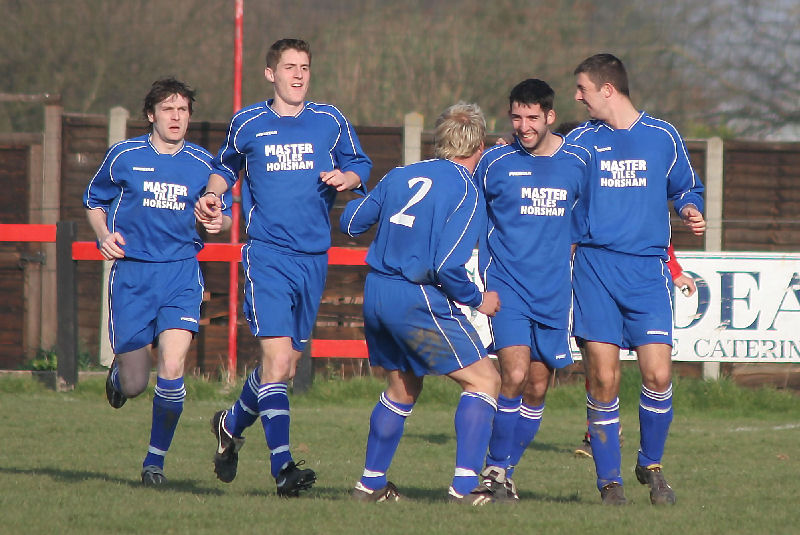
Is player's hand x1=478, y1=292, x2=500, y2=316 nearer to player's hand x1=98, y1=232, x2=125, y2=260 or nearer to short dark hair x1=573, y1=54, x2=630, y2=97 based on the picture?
short dark hair x1=573, y1=54, x2=630, y2=97

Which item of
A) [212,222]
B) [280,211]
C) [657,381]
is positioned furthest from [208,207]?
[657,381]

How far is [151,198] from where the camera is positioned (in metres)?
7.27

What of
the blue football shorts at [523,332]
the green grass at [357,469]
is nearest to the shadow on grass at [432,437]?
the green grass at [357,469]

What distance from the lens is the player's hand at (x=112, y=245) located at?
23.1 feet

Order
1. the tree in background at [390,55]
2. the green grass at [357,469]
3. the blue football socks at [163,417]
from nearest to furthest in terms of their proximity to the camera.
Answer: the green grass at [357,469]
the blue football socks at [163,417]
the tree in background at [390,55]

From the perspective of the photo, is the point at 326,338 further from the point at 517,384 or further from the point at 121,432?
the point at 517,384

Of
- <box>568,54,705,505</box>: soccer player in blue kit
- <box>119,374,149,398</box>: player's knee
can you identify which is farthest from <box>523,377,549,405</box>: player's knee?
<box>119,374,149,398</box>: player's knee

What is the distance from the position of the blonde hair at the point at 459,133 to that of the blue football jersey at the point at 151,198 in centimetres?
162

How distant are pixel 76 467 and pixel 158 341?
1060mm

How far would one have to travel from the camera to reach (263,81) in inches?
776

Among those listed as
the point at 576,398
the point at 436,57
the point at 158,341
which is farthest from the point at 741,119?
the point at 158,341

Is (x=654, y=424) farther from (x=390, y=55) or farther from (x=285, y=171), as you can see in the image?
(x=390, y=55)

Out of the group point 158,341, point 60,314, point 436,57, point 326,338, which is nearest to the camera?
point 158,341

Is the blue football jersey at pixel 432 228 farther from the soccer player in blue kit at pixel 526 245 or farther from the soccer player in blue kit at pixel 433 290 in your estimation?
the soccer player in blue kit at pixel 526 245
